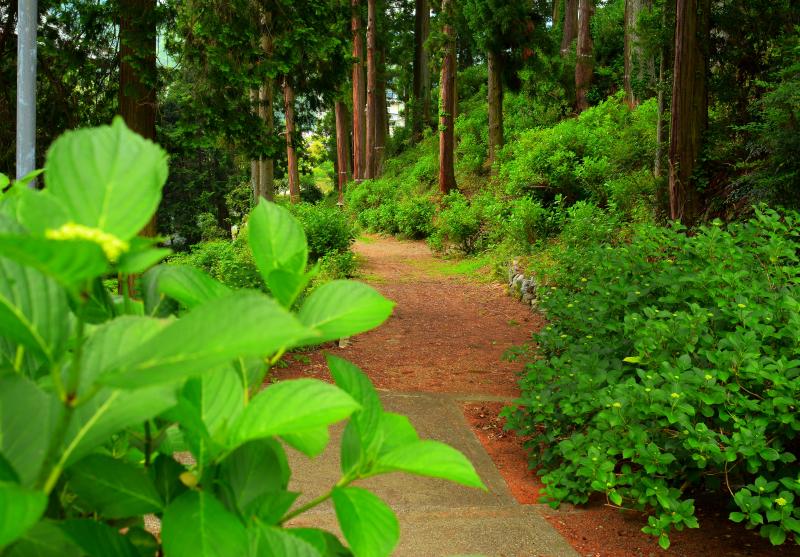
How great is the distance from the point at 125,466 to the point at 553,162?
1532cm

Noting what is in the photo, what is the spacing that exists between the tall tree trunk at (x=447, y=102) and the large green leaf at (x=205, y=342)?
18709 mm

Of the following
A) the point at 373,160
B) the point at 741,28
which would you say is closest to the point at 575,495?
the point at 741,28

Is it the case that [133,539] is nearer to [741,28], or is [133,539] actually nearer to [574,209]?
[741,28]

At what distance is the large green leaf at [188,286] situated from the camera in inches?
25.3

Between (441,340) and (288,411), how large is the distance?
8079mm

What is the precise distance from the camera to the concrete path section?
3488mm

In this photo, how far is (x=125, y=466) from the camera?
1.87 ft

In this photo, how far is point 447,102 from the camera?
1880cm

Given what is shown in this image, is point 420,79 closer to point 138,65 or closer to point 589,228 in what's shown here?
point 589,228

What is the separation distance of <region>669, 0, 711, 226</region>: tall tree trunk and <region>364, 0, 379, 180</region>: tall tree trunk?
1594 centimetres

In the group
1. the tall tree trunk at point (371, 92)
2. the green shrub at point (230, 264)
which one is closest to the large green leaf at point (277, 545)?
the green shrub at point (230, 264)

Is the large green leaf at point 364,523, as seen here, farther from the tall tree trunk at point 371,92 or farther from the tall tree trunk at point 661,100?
the tall tree trunk at point 371,92

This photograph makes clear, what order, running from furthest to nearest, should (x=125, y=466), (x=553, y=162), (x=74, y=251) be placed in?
1. (x=553, y=162)
2. (x=125, y=466)
3. (x=74, y=251)

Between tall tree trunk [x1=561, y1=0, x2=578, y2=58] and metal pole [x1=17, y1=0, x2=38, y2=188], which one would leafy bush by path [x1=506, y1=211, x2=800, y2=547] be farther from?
tall tree trunk [x1=561, y1=0, x2=578, y2=58]
